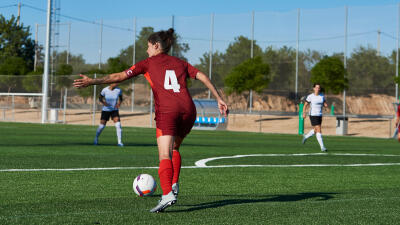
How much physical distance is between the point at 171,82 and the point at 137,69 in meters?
0.40

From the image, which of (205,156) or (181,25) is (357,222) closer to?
(205,156)

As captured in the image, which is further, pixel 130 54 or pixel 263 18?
pixel 130 54

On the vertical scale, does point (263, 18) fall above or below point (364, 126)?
above

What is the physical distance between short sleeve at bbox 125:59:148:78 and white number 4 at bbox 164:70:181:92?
10.0 inches

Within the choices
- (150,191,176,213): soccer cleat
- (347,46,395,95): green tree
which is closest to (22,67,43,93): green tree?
(347,46,395,95): green tree

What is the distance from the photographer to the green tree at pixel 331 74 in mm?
46781

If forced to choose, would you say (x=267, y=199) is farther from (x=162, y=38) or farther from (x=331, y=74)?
(x=331, y=74)

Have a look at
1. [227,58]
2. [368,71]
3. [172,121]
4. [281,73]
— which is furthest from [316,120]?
[368,71]

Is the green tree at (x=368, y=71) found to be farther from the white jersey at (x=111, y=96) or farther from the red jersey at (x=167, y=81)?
the red jersey at (x=167, y=81)

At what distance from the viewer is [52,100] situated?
140 ft

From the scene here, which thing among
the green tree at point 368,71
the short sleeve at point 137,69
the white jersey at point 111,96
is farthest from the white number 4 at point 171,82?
the green tree at point 368,71

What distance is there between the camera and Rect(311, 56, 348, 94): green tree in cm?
4678

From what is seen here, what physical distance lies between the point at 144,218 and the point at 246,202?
1.65 m

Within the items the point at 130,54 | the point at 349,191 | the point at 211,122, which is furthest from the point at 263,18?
the point at 349,191
